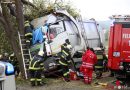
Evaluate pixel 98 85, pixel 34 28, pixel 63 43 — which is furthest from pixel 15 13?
pixel 98 85

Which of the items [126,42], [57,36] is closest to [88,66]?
[126,42]

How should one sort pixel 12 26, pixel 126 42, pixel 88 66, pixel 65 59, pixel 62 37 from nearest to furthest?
pixel 126 42 → pixel 88 66 → pixel 65 59 → pixel 12 26 → pixel 62 37

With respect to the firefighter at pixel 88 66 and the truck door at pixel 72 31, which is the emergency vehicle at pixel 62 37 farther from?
the firefighter at pixel 88 66

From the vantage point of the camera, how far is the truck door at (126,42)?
12953 millimetres

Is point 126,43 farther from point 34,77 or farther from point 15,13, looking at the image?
point 15,13

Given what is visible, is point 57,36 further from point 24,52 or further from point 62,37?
point 24,52

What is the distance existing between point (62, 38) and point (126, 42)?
389 centimetres

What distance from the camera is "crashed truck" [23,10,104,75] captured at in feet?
52.0

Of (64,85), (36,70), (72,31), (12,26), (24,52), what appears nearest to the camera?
(64,85)

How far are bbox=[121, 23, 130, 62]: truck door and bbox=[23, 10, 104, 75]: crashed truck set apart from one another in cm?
333

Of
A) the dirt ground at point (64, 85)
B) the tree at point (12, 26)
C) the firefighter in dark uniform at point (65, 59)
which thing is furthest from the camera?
the tree at point (12, 26)

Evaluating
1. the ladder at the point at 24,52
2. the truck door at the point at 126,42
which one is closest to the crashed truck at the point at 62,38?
the ladder at the point at 24,52

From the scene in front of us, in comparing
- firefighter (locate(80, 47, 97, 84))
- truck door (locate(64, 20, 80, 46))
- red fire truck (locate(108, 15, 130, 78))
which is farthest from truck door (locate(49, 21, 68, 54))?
red fire truck (locate(108, 15, 130, 78))

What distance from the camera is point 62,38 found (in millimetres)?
16234
